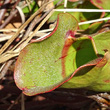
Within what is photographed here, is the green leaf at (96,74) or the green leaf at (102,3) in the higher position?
the green leaf at (102,3)

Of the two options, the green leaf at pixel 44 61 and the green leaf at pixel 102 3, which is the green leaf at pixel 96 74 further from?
the green leaf at pixel 102 3

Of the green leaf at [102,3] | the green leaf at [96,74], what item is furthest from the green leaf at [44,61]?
the green leaf at [102,3]

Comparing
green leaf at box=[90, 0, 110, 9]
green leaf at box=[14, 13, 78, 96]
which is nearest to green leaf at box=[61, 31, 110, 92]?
green leaf at box=[14, 13, 78, 96]

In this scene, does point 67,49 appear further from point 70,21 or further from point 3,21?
point 3,21

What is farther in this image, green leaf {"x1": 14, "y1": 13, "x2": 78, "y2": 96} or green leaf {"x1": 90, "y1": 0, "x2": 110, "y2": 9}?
green leaf {"x1": 90, "y1": 0, "x2": 110, "y2": 9}

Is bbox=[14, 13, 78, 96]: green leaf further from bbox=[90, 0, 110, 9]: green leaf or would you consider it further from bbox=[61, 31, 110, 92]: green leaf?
bbox=[90, 0, 110, 9]: green leaf

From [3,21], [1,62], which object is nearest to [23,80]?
[1,62]

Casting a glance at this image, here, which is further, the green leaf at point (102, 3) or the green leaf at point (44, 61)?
the green leaf at point (102, 3)

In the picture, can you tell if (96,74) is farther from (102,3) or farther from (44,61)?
(102,3)

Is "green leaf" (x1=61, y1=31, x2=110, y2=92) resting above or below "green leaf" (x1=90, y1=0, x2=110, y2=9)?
below

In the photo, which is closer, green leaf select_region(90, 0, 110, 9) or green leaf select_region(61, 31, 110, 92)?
green leaf select_region(61, 31, 110, 92)

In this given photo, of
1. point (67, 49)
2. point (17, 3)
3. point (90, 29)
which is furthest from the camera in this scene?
point (17, 3)
